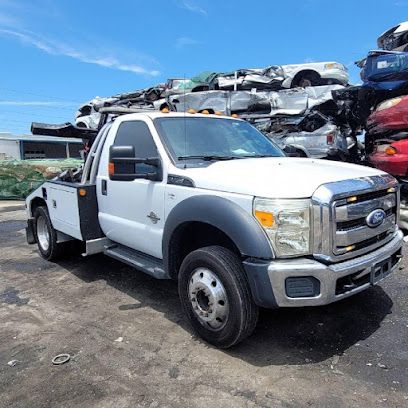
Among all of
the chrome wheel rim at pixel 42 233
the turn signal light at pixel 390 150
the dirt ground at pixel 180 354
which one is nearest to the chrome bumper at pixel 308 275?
the dirt ground at pixel 180 354

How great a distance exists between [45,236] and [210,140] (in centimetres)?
337

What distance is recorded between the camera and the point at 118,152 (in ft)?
11.9

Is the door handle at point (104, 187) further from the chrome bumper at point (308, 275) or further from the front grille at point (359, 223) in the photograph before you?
the front grille at point (359, 223)

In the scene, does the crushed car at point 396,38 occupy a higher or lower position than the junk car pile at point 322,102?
higher

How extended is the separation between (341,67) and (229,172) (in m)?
10.9

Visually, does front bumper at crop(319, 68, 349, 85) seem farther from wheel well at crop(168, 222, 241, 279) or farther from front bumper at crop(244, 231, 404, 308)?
front bumper at crop(244, 231, 404, 308)

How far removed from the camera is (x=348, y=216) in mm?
3109

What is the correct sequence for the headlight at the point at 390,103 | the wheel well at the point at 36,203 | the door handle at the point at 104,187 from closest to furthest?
the door handle at the point at 104,187
the wheel well at the point at 36,203
the headlight at the point at 390,103

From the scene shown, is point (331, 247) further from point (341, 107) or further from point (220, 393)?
point (341, 107)

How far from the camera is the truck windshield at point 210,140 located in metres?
4.08

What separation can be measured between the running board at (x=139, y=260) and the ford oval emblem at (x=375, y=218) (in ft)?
5.91

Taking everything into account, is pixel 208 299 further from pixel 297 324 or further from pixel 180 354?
pixel 297 324

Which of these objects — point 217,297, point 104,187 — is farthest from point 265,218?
point 104,187

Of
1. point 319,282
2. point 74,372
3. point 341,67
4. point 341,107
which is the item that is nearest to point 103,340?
point 74,372
